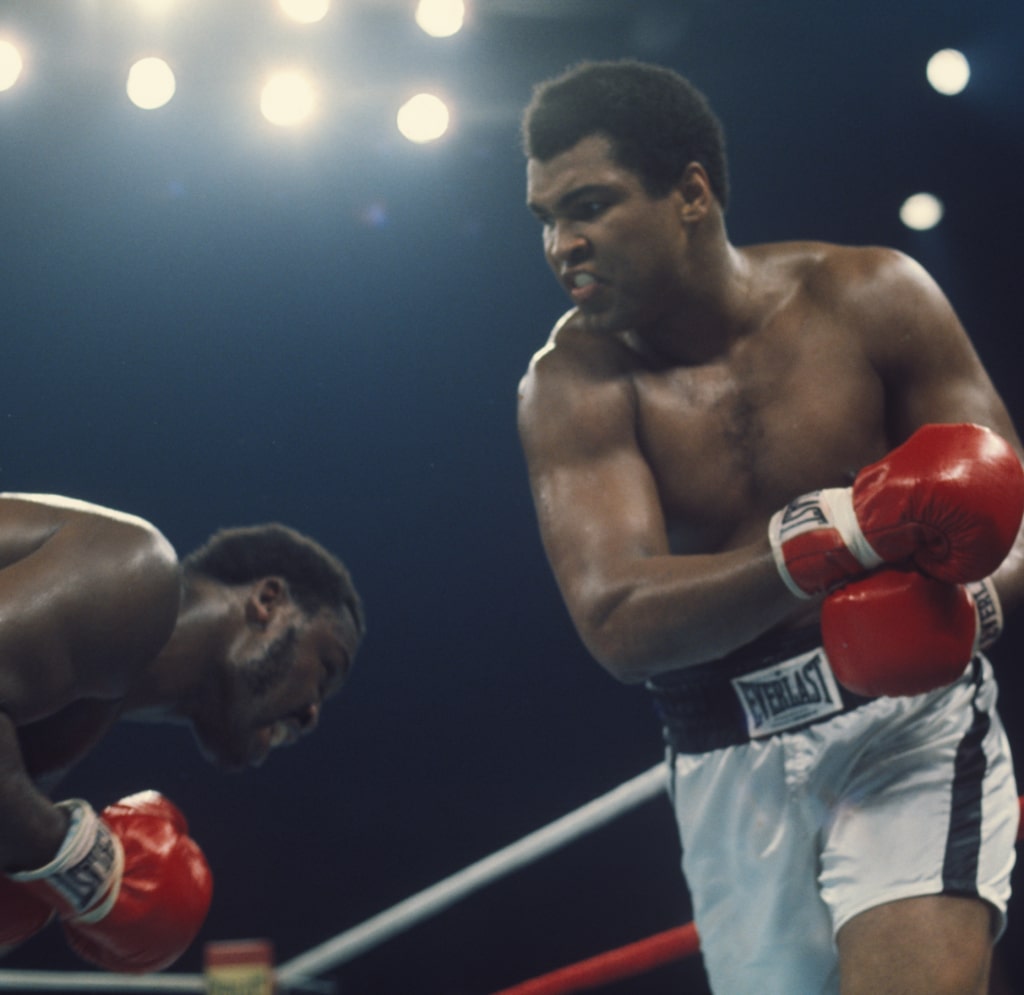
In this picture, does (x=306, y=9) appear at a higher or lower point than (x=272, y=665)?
higher

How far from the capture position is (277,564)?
2.04 m

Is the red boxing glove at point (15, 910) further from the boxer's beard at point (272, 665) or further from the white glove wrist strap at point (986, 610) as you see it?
the white glove wrist strap at point (986, 610)

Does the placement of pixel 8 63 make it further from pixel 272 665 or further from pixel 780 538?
pixel 780 538

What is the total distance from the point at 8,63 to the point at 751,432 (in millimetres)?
2243

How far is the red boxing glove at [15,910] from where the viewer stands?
1.69 m

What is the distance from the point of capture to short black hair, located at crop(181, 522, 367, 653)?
2020 mm

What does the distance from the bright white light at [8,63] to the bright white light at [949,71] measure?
2.28m

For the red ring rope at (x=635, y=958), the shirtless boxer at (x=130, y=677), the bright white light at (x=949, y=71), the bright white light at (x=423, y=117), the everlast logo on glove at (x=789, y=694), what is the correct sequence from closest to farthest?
the shirtless boxer at (x=130, y=677)
the everlast logo on glove at (x=789, y=694)
the red ring rope at (x=635, y=958)
the bright white light at (x=949, y=71)
the bright white light at (x=423, y=117)

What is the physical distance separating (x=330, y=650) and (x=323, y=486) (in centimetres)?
183

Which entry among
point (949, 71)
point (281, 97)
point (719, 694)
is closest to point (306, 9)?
point (281, 97)

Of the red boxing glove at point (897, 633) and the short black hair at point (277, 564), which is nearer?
the red boxing glove at point (897, 633)

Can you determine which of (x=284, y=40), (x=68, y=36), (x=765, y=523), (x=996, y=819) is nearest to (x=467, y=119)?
(x=284, y=40)

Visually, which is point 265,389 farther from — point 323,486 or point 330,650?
point 330,650

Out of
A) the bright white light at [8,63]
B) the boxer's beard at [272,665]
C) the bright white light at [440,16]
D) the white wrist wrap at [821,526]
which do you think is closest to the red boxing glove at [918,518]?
the white wrist wrap at [821,526]
